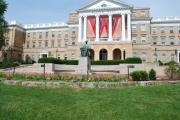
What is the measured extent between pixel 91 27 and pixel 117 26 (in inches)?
269

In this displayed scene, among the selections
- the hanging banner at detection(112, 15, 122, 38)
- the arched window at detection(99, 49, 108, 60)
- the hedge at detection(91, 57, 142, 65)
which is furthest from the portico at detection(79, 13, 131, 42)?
the hedge at detection(91, 57, 142, 65)

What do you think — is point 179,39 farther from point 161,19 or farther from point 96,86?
point 96,86

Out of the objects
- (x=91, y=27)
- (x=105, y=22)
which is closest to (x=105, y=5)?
(x=105, y=22)

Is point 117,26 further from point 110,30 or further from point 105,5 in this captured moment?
point 105,5

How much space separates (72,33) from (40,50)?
12537mm

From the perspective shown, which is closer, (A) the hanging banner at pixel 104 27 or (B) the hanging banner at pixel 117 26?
(B) the hanging banner at pixel 117 26

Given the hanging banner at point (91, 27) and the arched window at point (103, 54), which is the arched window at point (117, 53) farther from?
the hanging banner at point (91, 27)

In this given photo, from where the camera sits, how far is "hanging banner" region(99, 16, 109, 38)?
69375 millimetres

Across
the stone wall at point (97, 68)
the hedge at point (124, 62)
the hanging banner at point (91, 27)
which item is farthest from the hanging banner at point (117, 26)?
the stone wall at point (97, 68)

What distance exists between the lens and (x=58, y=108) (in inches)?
509

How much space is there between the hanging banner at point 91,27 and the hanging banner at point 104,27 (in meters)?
1.81

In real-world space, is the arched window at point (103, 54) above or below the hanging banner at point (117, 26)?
below

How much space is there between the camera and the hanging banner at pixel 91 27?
231 feet

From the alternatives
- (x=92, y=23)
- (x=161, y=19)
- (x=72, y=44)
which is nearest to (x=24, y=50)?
(x=72, y=44)
